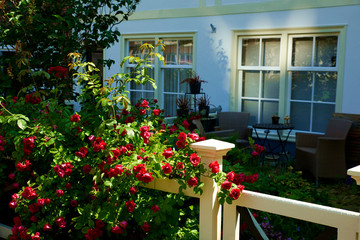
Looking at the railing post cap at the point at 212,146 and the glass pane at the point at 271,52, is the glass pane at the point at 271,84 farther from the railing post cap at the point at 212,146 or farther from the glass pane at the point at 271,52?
the railing post cap at the point at 212,146

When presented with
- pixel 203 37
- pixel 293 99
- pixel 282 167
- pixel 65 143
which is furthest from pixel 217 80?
pixel 65 143

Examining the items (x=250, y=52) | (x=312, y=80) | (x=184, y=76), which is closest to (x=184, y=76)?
(x=184, y=76)

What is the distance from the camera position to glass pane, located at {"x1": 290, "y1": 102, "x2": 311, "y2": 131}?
725cm

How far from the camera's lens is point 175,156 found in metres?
2.46

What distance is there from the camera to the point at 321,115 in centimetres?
712

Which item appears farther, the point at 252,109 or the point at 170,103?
the point at 170,103

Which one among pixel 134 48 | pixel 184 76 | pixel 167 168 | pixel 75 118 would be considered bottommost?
pixel 167 168

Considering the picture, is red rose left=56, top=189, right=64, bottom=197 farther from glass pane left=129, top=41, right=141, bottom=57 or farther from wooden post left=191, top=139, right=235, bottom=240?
glass pane left=129, top=41, right=141, bottom=57

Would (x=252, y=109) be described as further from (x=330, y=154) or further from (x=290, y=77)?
(x=330, y=154)

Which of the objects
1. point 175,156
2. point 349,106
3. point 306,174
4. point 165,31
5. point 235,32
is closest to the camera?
point 175,156

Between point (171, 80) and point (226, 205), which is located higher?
point (171, 80)

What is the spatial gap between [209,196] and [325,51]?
5.41m

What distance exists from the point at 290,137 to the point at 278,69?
3.97 feet

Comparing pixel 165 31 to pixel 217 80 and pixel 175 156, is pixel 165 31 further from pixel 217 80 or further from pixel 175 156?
pixel 175 156
